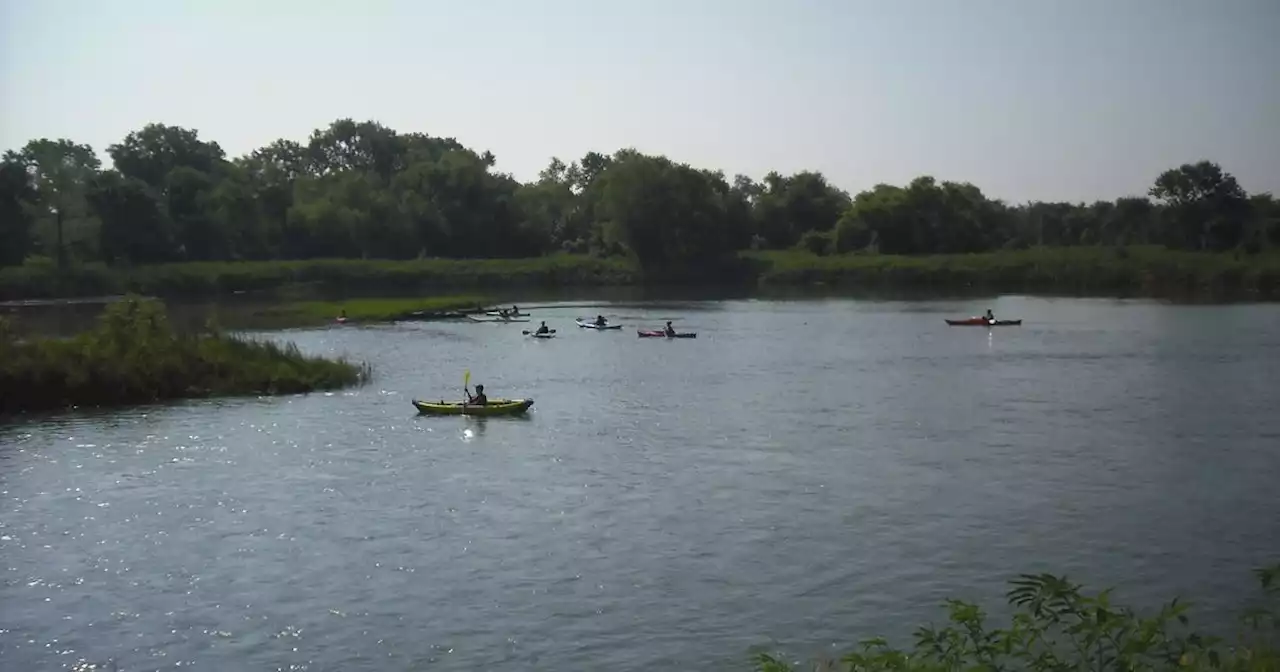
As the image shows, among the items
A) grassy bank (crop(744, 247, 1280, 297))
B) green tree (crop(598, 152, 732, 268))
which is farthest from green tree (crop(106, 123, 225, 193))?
grassy bank (crop(744, 247, 1280, 297))

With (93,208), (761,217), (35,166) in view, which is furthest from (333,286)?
(761,217)

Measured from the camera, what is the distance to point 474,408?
4447 cm

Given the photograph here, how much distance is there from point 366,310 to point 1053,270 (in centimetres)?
7222

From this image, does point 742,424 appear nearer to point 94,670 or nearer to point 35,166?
point 94,670

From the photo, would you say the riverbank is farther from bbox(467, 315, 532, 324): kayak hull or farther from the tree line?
bbox(467, 315, 532, 324): kayak hull

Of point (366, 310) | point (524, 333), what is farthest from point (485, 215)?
point (524, 333)

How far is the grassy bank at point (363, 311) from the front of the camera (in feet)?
280

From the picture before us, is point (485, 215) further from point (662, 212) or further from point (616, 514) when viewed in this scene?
point (616, 514)

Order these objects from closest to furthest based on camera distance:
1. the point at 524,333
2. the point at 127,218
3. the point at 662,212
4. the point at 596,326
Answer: the point at 524,333, the point at 596,326, the point at 127,218, the point at 662,212

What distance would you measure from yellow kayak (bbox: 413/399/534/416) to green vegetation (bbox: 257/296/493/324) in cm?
4064

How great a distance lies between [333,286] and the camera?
129 m

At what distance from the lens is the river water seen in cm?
2261

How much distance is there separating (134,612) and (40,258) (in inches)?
3904

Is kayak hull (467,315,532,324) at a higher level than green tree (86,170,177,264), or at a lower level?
lower
